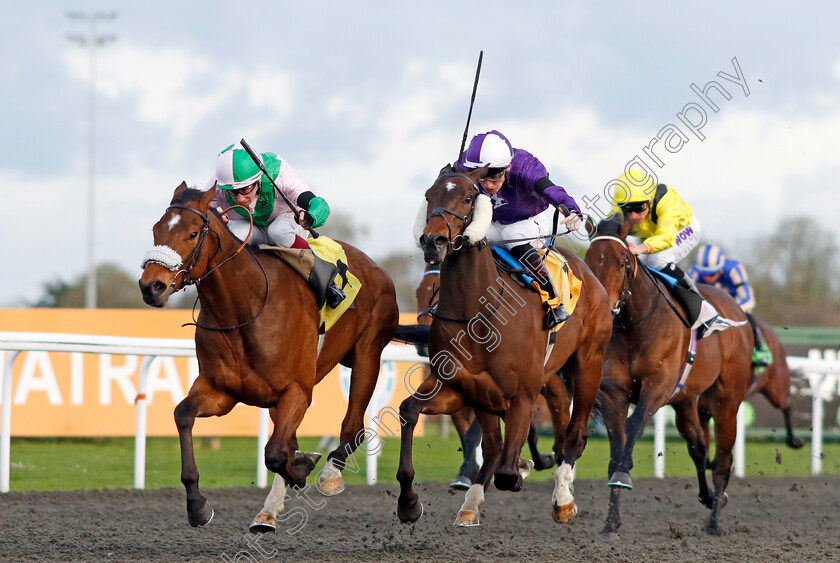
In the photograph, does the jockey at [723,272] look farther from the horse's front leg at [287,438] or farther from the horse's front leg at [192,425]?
the horse's front leg at [192,425]

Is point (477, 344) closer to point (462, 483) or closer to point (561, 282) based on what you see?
point (561, 282)

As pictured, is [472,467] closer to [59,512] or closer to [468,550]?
[468,550]

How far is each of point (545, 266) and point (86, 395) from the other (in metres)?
5.76

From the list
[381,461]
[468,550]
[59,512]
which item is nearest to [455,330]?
[468,550]

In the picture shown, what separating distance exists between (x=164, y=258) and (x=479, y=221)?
1483mm

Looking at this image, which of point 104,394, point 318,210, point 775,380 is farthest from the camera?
point 775,380

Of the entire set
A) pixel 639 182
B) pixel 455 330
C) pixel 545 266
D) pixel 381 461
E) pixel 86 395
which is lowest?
pixel 381 461

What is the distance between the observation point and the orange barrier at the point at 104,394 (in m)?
9.44

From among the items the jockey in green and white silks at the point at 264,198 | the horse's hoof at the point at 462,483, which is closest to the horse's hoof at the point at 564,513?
the horse's hoof at the point at 462,483

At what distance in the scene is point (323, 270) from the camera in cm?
507

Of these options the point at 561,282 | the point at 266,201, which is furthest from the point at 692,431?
the point at 266,201

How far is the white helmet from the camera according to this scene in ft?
16.8

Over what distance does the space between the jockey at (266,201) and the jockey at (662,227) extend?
7.84 ft

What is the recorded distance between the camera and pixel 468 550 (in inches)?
208
